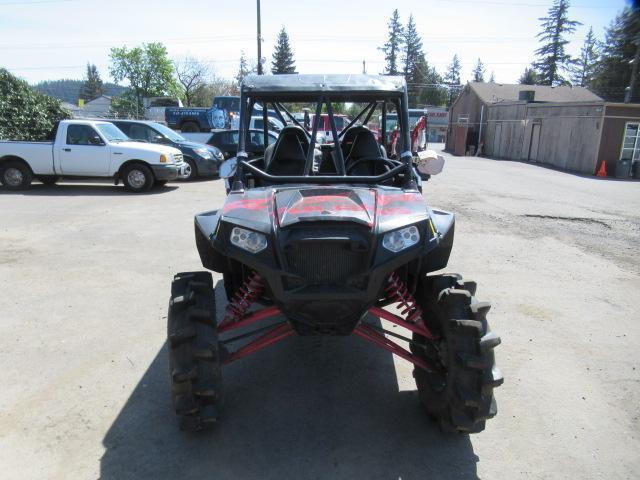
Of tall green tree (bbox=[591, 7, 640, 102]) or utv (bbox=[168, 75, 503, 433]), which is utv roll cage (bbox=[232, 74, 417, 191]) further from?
tall green tree (bbox=[591, 7, 640, 102])

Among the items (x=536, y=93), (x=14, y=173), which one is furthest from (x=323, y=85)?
(x=536, y=93)

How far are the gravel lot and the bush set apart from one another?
13.7 m

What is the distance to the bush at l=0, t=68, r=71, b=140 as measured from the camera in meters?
18.7

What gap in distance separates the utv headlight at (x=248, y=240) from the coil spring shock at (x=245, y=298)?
0.38 m

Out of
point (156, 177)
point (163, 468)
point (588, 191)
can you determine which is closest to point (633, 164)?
point (588, 191)

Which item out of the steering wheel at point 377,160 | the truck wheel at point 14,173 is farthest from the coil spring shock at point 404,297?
the truck wheel at point 14,173

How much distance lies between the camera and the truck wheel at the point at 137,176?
43.4ft

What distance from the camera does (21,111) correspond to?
19.2 meters

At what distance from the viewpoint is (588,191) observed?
16188mm

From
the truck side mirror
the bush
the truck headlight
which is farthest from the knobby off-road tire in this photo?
the bush

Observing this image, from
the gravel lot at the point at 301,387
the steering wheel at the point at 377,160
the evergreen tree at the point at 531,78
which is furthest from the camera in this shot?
the evergreen tree at the point at 531,78

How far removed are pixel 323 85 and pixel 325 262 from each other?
1.90 meters

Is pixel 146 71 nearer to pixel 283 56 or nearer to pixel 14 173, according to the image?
pixel 283 56

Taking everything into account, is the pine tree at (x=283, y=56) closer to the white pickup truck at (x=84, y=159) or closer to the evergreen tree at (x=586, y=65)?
the evergreen tree at (x=586, y=65)
